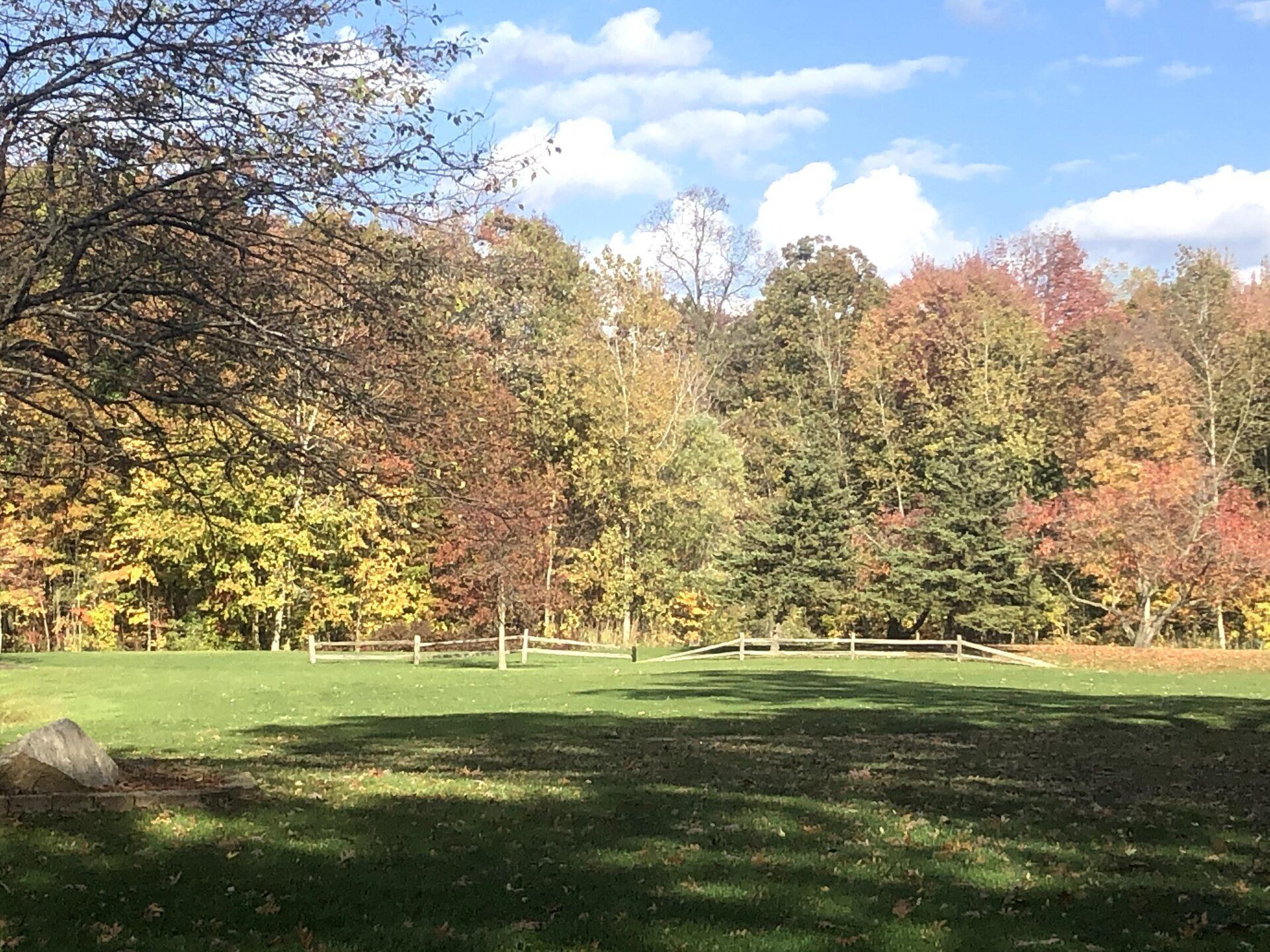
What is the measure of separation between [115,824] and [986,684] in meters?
23.7

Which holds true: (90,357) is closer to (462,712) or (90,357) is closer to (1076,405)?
(462,712)

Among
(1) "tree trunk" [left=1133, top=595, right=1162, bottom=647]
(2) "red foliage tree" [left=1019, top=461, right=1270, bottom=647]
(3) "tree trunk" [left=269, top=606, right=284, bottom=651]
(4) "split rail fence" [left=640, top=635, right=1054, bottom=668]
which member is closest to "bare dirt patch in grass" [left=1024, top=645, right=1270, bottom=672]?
(4) "split rail fence" [left=640, top=635, right=1054, bottom=668]

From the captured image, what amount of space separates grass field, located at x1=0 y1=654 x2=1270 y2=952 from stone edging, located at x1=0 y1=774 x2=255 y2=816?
25cm

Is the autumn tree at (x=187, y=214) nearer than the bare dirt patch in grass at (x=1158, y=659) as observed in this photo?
Yes

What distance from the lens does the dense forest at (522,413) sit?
902 cm

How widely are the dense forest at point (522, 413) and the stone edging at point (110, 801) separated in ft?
7.96

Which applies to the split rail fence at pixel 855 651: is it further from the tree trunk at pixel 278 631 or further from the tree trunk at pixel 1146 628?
the tree trunk at pixel 278 631

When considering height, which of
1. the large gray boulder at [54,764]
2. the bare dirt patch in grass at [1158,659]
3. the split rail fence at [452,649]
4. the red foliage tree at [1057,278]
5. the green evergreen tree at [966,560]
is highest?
the red foliage tree at [1057,278]

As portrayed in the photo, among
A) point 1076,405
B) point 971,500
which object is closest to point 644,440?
point 971,500

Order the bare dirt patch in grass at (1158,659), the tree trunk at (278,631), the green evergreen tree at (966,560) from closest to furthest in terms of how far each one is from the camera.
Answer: the bare dirt patch in grass at (1158,659) → the tree trunk at (278,631) → the green evergreen tree at (966,560)

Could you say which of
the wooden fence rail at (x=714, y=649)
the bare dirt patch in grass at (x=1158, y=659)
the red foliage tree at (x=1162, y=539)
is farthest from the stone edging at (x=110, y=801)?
the red foliage tree at (x=1162, y=539)

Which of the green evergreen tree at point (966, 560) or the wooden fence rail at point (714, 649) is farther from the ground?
the green evergreen tree at point (966, 560)

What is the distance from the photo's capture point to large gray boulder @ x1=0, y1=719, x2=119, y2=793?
945 centimetres

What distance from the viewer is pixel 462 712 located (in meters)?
21.1
